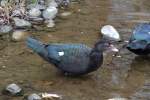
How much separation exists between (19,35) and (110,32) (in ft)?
4.72

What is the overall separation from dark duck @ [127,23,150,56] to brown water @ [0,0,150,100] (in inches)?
6.7

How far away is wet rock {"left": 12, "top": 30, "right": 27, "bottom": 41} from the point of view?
8.66 metres

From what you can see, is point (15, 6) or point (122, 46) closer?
point (122, 46)

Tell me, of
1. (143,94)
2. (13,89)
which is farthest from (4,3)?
(143,94)

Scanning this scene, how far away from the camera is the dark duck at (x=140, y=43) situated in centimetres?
787

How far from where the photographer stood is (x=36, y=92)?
697 centimetres

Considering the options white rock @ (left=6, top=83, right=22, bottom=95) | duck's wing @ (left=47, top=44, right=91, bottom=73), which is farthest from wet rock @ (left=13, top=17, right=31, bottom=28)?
white rock @ (left=6, top=83, right=22, bottom=95)

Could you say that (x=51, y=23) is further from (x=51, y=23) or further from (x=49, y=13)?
(x=49, y=13)

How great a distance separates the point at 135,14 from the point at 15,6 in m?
2.10

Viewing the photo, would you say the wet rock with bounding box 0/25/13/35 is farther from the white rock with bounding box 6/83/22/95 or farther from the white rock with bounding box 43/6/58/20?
the white rock with bounding box 6/83/22/95

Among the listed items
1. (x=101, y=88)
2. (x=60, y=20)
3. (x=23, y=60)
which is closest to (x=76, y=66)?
(x=101, y=88)

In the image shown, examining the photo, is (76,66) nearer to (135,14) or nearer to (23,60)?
(23,60)

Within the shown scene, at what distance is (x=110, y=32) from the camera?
8742mm

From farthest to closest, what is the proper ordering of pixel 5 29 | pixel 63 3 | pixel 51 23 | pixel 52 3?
pixel 63 3 < pixel 52 3 < pixel 51 23 < pixel 5 29
